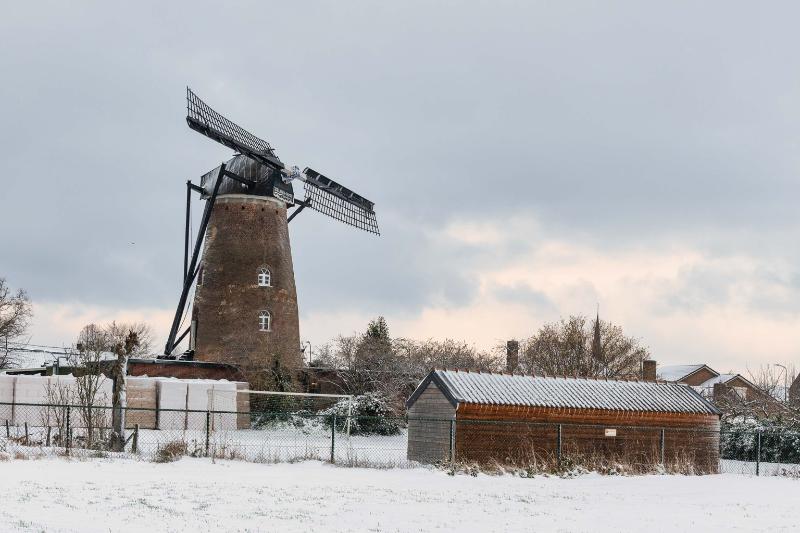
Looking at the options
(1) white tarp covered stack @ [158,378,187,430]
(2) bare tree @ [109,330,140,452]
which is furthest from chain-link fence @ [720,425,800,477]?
(1) white tarp covered stack @ [158,378,187,430]

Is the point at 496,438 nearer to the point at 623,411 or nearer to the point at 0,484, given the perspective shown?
the point at 623,411

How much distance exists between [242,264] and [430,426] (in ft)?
69.7

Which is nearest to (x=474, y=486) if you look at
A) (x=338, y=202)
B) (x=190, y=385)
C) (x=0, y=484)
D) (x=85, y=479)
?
(x=85, y=479)

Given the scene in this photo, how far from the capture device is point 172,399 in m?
39.6

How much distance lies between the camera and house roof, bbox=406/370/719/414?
26.9m

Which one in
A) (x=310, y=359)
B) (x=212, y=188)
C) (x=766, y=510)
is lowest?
(x=766, y=510)

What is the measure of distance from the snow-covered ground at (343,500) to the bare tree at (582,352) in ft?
133

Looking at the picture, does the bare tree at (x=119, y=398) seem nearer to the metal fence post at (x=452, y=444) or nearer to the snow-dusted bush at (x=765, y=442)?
the metal fence post at (x=452, y=444)

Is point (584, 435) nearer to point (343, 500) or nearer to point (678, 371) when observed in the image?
point (343, 500)

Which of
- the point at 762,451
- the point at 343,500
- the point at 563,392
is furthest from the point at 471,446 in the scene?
the point at 762,451

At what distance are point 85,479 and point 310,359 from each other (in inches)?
A: 1350

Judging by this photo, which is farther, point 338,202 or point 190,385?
point 338,202

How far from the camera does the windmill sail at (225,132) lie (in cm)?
4372

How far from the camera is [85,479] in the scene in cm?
1845
